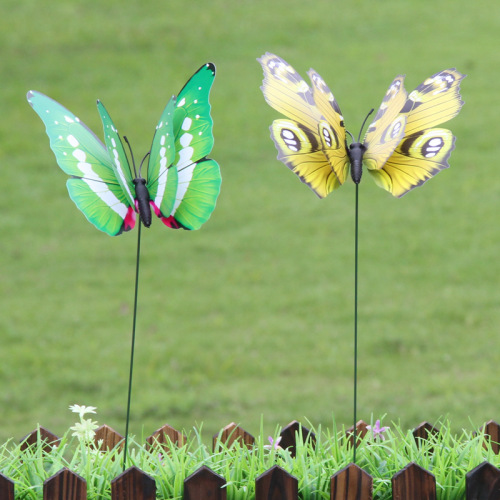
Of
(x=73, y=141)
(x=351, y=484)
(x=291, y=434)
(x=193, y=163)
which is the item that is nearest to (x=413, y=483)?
(x=351, y=484)

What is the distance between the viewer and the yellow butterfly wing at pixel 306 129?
2.31m

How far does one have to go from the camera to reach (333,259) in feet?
25.2

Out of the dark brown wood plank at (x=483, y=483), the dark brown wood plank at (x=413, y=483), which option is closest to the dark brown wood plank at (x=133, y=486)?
the dark brown wood plank at (x=413, y=483)

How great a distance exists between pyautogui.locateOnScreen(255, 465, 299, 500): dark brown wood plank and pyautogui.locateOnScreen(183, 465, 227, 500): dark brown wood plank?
11cm

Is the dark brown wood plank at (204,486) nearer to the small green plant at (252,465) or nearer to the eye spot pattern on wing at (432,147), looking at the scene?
the small green plant at (252,465)

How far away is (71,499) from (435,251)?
6.12 metres

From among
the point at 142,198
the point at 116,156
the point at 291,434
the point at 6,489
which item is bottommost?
the point at 6,489

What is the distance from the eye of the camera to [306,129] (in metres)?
2.34

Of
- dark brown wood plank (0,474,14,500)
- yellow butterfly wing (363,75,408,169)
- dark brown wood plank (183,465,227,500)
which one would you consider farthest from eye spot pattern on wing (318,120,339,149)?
dark brown wood plank (0,474,14,500)

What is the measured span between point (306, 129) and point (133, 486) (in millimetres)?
1201

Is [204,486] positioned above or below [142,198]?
below

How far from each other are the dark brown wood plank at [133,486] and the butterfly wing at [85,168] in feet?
2.37

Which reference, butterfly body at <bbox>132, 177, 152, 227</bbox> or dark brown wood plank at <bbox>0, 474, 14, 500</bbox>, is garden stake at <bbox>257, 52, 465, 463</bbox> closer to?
butterfly body at <bbox>132, 177, 152, 227</bbox>

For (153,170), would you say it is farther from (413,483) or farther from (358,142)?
(413,483)
